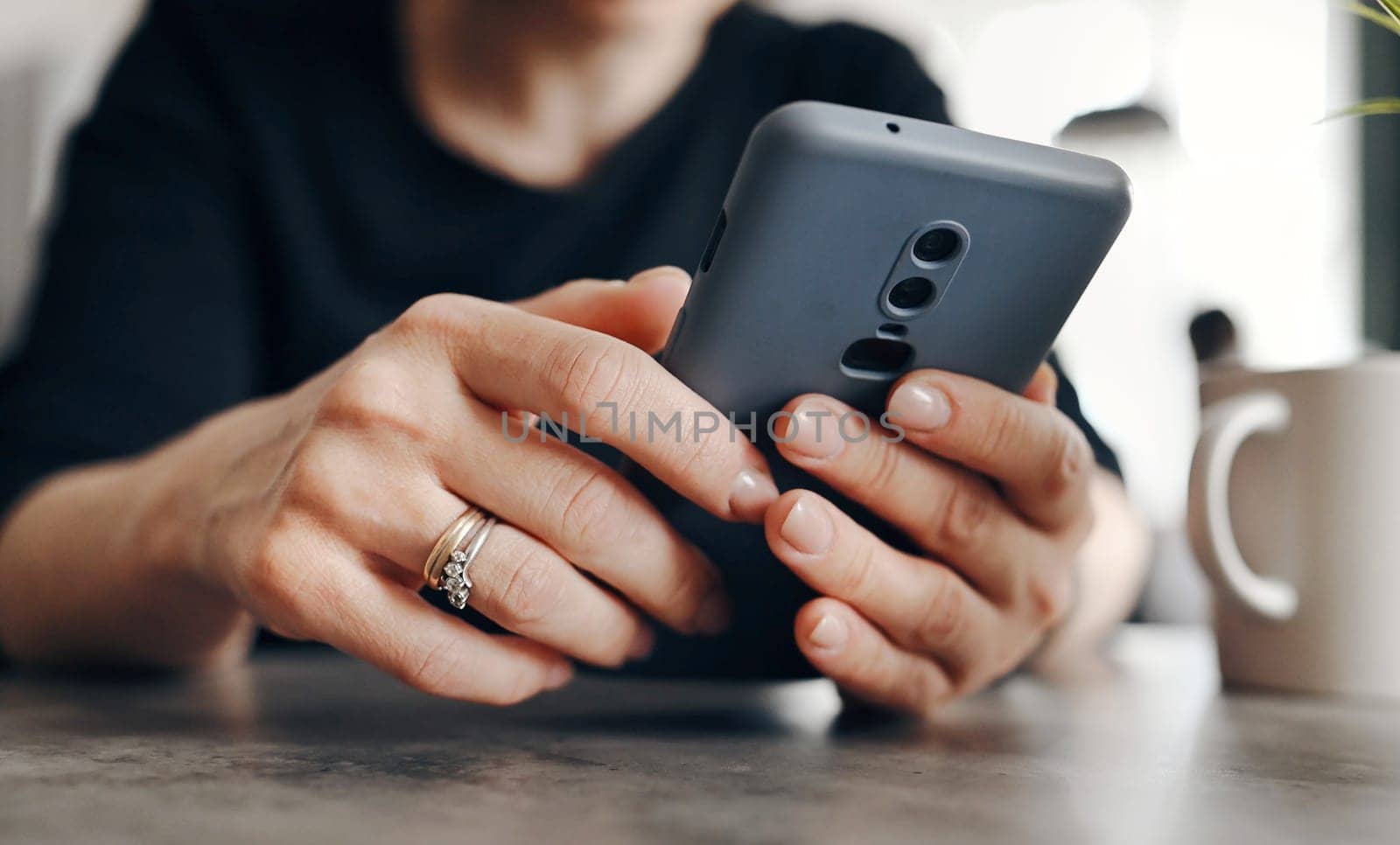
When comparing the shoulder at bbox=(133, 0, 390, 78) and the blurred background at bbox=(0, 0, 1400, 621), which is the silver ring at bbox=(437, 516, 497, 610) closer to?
the shoulder at bbox=(133, 0, 390, 78)

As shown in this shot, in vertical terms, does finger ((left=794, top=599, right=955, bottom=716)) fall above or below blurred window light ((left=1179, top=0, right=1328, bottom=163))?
below

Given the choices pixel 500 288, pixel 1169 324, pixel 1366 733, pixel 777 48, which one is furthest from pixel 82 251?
pixel 1169 324

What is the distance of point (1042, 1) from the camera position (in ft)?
7.29

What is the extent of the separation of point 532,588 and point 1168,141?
202 cm

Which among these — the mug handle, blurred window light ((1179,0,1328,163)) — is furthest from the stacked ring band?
blurred window light ((1179,0,1328,163))

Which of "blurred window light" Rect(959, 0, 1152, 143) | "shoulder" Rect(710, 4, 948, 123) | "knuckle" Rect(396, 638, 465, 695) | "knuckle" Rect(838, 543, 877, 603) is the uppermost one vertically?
"blurred window light" Rect(959, 0, 1152, 143)

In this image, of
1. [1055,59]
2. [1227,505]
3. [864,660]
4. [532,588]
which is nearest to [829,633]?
[864,660]

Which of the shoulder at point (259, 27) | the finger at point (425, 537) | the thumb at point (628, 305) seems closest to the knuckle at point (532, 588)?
the finger at point (425, 537)

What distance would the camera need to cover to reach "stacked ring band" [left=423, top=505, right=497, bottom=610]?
392 millimetres

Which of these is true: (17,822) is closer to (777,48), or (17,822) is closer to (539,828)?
(539,828)

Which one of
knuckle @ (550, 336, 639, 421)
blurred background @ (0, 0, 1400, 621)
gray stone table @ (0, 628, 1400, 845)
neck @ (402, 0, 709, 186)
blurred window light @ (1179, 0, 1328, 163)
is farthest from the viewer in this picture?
blurred window light @ (1179, 0, 1328, 163)

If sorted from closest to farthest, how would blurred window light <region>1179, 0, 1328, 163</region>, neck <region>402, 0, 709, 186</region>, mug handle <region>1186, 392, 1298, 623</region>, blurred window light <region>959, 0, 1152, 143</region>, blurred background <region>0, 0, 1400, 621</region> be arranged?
mug handle <region>1186, 392, 1298, 623</region>
neck <region>402, 0, 709, 186</region>
blurred background <region>0, 0, 1400, 621</region>
blurred window light <region>1179, 0, 1328, 163</region>
blurred window light <region>959, 0, 1152, 143</region>

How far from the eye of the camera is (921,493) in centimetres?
42

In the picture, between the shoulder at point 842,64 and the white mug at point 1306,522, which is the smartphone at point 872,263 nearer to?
the white mug at point 1306,522
